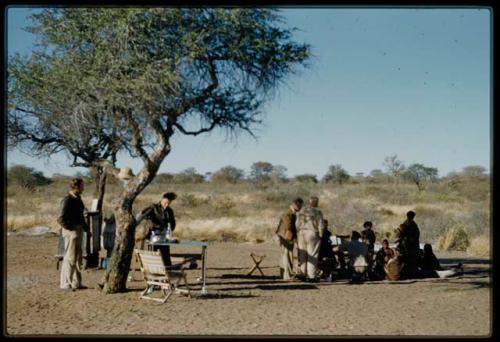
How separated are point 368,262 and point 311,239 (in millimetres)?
1209

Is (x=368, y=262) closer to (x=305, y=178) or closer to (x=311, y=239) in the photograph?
(x=311, y=239)

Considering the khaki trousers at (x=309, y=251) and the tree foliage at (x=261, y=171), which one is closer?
the khaki trousers at (x=309, y=251)

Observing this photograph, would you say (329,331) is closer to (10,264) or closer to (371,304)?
(371,304)

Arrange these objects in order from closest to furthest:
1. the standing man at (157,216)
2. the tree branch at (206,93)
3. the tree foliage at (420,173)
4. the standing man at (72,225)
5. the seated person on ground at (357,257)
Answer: the standing man at (72,225), the tree branch at (206,93), the standing man at (157,216), the seated person on ground at (357,257), the tree foliage at (420,173)

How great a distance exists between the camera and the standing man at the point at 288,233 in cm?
1340

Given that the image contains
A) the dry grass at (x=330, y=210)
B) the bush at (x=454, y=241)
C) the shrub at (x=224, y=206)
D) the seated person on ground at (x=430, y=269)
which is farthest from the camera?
the shrub at (x=224, y=206)

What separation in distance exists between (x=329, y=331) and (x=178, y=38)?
5.38 meters

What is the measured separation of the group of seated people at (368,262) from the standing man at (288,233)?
596mm

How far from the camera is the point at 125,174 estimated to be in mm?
11633

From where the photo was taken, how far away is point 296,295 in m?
11.6

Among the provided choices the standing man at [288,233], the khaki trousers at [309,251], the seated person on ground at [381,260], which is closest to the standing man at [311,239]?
the khaki trousers at [309,251]

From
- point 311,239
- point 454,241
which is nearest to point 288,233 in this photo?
point 311,239

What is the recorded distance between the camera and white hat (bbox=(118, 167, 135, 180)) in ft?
38.0

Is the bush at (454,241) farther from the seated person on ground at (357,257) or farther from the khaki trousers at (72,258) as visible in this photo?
the khaki trousers at (72,258)
